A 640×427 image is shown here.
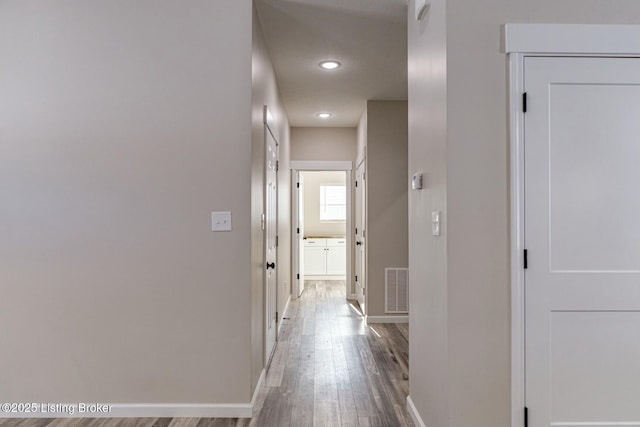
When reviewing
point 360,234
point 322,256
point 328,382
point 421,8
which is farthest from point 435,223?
point 322,256

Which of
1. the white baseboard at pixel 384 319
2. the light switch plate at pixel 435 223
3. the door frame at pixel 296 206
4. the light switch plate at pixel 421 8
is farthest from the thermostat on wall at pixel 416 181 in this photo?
the door frame at pixel 296 206

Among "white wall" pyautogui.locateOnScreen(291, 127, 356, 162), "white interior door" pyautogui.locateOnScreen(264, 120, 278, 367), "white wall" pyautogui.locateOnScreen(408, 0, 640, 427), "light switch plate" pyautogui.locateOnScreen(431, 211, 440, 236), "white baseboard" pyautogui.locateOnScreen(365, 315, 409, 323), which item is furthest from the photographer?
"white wall" pyautogui.locateOnScreen(291, 127, 356, 162)

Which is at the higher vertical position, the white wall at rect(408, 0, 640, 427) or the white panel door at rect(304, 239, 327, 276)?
the white wall at rect(408, 0, 640, 427)

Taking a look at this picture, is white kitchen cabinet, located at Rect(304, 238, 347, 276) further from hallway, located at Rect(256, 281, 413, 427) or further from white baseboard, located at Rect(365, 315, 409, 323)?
white baseboard, located at Rect(365, 315, 409, 323)

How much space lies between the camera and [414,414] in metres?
2.51

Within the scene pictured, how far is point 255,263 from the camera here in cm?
279

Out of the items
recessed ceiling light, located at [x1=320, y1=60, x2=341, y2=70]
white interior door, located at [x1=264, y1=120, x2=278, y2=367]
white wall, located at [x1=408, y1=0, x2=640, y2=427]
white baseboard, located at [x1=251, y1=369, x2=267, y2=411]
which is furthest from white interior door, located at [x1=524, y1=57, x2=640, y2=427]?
recessed ceiling light, located at [x1=320, y1=60, x2=341, y2=70]

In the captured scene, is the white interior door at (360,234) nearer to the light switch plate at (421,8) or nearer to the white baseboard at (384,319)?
the white baseboard at (384,319)

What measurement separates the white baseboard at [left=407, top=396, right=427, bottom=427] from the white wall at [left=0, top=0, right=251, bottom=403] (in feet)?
3.24

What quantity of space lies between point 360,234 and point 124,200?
12.7 feet

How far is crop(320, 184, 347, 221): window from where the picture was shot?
9.07m

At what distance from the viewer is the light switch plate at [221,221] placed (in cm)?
254

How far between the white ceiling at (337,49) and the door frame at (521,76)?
1142mm

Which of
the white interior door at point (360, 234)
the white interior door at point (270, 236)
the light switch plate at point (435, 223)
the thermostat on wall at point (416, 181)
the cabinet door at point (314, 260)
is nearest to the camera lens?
the light switch plate at point (435, 223)
